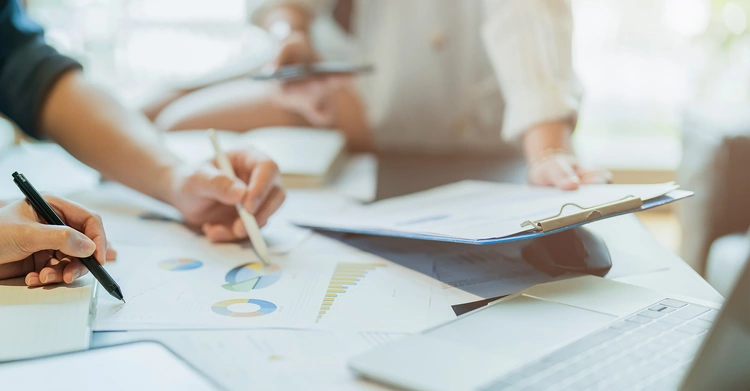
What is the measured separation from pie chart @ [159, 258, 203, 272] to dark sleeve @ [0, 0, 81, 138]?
0.39 metres

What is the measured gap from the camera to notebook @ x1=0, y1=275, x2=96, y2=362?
44 cm

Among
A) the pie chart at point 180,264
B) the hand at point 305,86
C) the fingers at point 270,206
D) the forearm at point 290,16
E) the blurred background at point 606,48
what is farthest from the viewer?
the blurred background at point 606,48

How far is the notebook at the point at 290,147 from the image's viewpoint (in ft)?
3.33

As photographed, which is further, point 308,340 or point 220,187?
point 220,187

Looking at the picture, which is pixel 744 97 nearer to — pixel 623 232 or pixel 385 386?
pixel 623 232

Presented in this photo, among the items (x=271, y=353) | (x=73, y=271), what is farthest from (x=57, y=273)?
(x=271, y=353)

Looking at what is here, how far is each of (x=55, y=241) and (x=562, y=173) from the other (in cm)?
56

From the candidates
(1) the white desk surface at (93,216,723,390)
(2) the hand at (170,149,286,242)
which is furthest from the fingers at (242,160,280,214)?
(1) the white desk surface at (93,216,723,390)

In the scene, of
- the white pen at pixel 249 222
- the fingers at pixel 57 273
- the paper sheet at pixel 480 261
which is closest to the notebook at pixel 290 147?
the white pen at pixel 249 222

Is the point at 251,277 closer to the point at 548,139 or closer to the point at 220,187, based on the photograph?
the point at 220,187

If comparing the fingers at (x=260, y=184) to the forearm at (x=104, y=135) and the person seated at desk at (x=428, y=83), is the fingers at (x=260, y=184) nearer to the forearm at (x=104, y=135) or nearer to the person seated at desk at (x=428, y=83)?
the forearm at (x=104, y=135)

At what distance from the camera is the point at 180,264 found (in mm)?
640

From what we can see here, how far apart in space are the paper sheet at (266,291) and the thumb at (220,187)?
0.05 metres

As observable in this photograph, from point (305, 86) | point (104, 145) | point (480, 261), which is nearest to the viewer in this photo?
point (480, 261)
